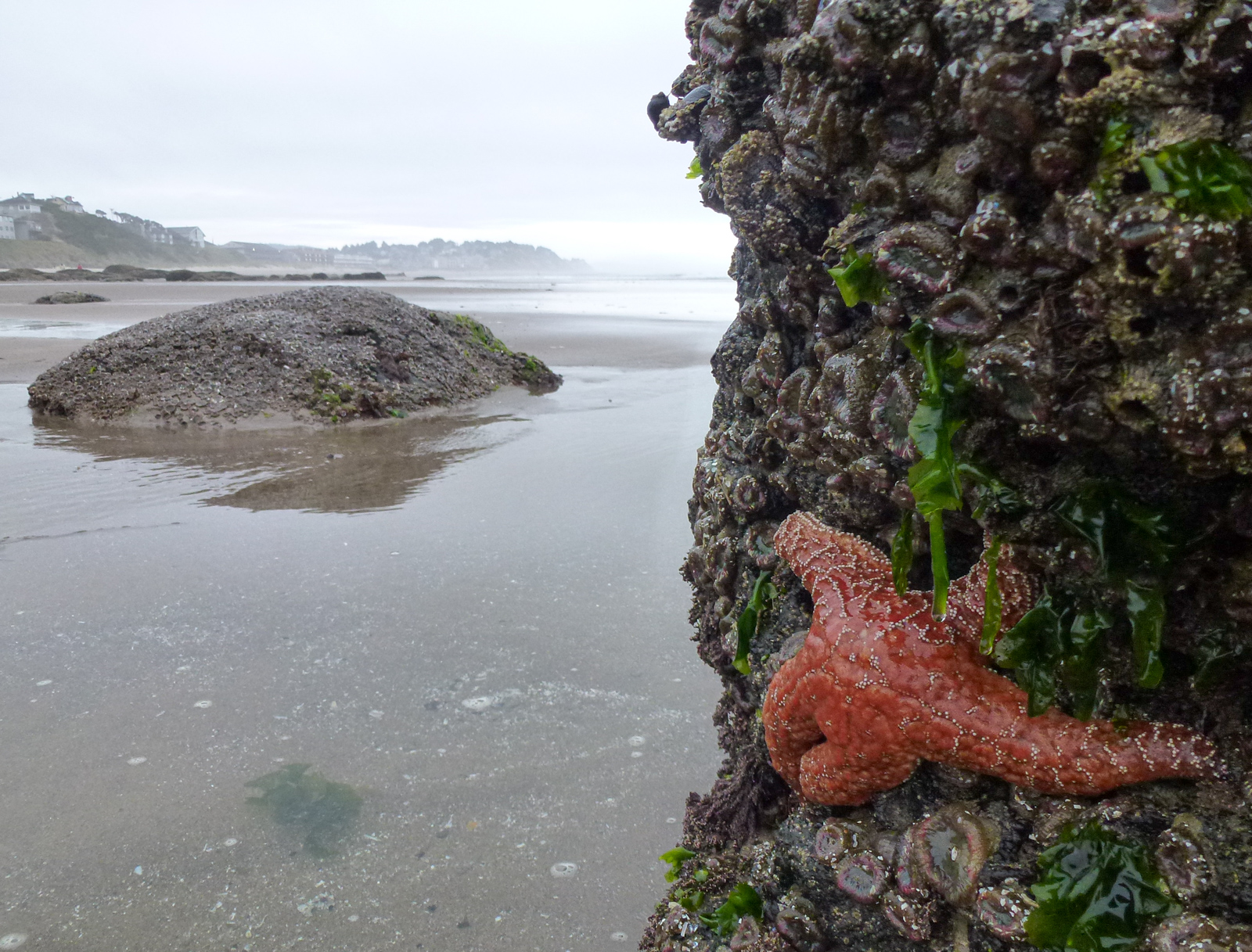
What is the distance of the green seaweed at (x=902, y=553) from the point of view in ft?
6.23

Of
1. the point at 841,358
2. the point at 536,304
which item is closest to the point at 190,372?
the point at 841,358

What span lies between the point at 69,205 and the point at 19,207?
8.42 meters

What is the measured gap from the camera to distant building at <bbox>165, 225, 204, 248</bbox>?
93.4 metres

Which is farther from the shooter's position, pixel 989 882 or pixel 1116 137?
pixel 989 882

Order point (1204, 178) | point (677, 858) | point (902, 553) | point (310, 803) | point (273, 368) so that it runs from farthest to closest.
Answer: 1. point (273, 368)
2. point (310, 803)
3. point (677, 858)
4. point (902, 553)
5. point (1204, 178)

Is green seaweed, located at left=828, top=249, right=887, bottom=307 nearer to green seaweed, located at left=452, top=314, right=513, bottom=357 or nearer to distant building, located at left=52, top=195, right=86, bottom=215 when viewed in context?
green seaweed, located at left=452, top=314, right=513, bottom=357

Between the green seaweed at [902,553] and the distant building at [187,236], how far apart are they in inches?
4115

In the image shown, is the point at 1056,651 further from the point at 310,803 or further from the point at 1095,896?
the point at 310,803

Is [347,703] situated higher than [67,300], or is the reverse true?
[67,300]

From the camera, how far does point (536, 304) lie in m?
33.4

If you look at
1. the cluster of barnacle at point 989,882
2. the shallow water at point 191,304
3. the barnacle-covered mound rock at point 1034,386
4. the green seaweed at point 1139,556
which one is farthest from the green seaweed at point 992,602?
the shallow water at point 191,304

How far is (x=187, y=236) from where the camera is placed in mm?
96562

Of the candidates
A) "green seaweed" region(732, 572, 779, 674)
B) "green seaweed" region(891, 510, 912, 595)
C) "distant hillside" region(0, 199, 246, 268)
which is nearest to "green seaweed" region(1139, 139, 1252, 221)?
"green seaweed" region(891, 510, 912, 595)

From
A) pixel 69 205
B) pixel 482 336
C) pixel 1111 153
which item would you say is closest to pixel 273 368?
pixel 482 336
